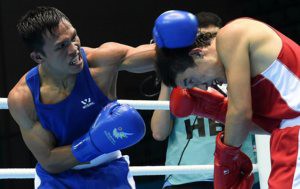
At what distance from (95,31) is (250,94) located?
5314 millimetres

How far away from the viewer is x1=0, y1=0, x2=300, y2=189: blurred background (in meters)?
5.66

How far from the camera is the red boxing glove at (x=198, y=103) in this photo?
1560 mm

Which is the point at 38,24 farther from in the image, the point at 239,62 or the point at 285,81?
the point at 285,81

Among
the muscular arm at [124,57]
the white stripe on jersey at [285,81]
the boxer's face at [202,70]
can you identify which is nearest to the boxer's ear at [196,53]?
the boxer's face at [202,70]

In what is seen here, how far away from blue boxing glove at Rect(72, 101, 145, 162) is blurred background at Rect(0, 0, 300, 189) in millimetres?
3323

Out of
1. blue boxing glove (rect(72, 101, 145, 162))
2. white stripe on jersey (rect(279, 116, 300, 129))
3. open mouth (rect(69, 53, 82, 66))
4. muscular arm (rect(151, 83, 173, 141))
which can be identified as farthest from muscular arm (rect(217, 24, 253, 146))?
muscular arm (rect(151, 83, 173, 141))

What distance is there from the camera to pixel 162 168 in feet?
6.38

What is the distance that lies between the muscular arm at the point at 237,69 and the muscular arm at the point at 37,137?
1.84 ft

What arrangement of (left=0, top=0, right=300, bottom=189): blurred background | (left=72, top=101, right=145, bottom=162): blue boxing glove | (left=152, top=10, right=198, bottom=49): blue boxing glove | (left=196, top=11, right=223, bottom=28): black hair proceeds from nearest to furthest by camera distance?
(left=152, top=10, right=198, bottom=49): blue boxing glove < (left=72, top=101, right=145, bottom=162): blue boxing glove < (left=196, top=11, right=223, bottom=28): black hair < (left=0, top=0, right=300, bottom=189): blurred background

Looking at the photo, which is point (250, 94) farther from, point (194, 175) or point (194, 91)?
point (194, 175)

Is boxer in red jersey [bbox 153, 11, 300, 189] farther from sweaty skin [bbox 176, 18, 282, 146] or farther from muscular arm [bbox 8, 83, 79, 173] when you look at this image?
muscular arm [bbox 8, 83, 79, 173]

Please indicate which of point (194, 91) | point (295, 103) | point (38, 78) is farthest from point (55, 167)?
point (295, 103)

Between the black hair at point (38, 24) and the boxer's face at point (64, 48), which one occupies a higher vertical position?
the black hair at point (38, 24)

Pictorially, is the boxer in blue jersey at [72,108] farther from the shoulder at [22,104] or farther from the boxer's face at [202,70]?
the boxer's face at [202,70]
